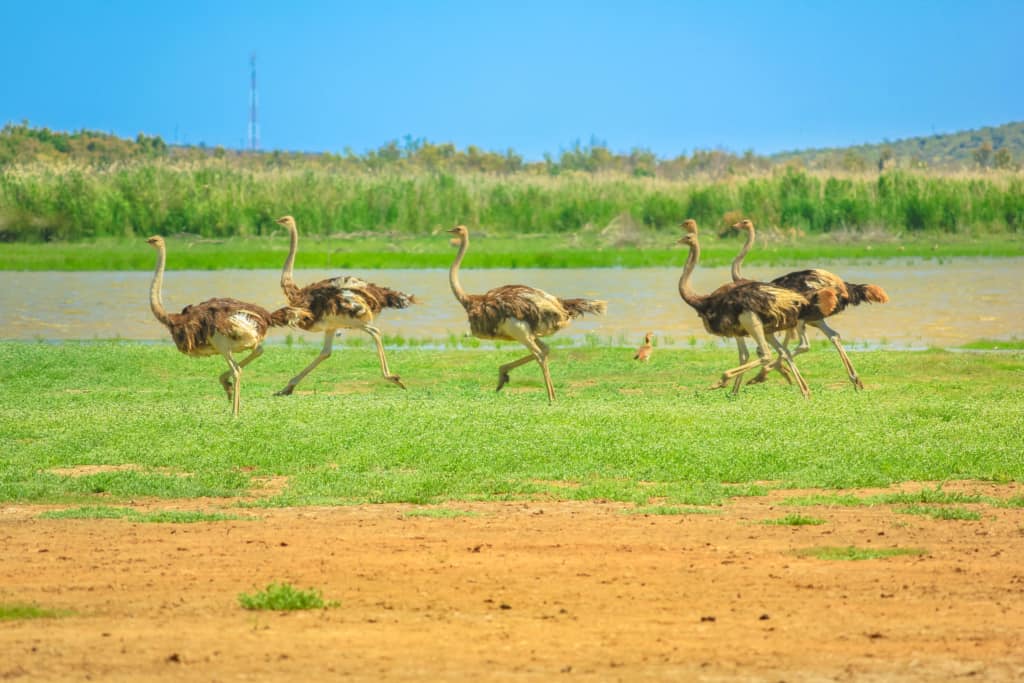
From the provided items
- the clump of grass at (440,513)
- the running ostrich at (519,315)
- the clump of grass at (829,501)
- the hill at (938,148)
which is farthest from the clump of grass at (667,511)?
the hill at (938,148)

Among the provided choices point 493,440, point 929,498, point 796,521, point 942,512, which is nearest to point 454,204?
point 493,440

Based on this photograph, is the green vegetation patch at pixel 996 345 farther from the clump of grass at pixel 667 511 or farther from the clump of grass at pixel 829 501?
the clump of grass at pixel 667 511

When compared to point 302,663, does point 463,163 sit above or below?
above

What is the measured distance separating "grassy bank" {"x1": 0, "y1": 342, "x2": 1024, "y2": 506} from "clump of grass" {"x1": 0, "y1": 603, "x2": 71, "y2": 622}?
3.36 metres

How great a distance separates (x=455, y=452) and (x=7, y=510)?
350cm

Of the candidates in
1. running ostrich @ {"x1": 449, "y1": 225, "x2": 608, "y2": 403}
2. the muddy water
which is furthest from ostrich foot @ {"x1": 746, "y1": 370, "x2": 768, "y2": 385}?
the muddy water

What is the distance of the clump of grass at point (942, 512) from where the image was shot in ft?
33.8

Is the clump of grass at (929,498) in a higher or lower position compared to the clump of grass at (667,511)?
higher

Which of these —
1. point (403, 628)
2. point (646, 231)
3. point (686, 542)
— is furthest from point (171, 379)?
point (646, 231)

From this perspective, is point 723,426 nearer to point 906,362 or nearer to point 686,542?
point 686,542

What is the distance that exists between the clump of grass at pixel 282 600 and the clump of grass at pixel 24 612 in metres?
0.92

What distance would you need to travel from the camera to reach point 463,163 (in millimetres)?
82938

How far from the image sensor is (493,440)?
42.3 ft

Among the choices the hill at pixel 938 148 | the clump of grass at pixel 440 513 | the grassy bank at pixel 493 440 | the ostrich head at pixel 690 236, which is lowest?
the clump of grass at pixel 440 513
